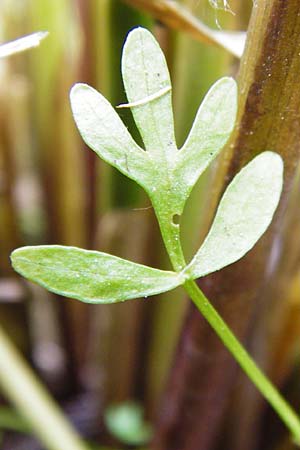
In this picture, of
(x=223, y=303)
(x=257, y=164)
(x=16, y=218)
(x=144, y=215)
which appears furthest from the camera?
Result: (x=16, y=218)

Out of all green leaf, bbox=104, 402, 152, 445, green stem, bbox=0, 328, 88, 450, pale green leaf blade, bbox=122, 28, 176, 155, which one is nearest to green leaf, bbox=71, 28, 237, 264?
pale green leaf blade, bbox=122, 28, 176, 155

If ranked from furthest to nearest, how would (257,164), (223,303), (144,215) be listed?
(144,215)
(223,303)
(257,164)

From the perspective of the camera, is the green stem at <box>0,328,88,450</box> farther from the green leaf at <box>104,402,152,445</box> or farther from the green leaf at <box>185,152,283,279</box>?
the green leaf at <box>185,152,283,279</box>

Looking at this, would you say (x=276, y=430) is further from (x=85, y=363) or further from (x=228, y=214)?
(x=228, y=214)

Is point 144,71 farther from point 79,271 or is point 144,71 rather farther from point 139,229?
point 139,229

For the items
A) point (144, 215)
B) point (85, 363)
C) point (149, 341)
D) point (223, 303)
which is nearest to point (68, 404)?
point (85, 363)
